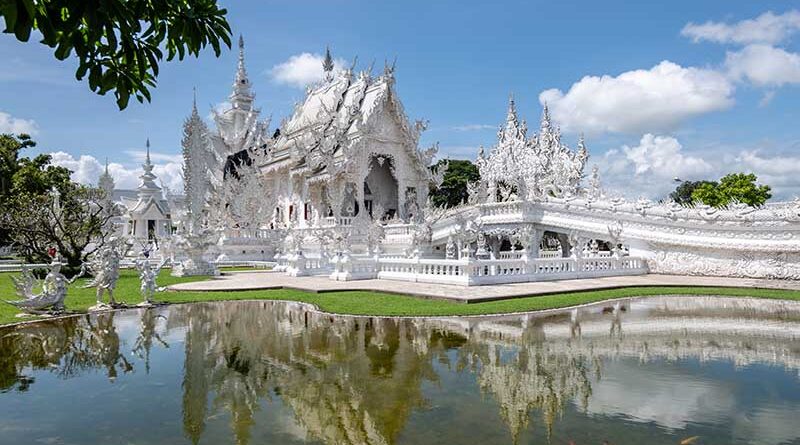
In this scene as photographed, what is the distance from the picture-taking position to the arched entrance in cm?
3005

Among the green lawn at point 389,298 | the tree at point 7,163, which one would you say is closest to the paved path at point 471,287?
the green lawn at point 389,298

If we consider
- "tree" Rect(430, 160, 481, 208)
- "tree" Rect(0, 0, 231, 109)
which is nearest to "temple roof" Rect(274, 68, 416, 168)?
"tree" Rect(430, 160, 481, 208)

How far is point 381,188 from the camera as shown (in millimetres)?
30562

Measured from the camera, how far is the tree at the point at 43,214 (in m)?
18.8

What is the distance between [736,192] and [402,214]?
30.2 meters

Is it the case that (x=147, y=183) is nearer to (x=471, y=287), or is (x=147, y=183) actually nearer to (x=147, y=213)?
(x=147, y=213)

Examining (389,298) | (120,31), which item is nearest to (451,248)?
(389,298)

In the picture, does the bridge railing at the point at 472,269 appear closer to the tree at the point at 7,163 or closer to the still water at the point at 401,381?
the still water at the point at 401,381

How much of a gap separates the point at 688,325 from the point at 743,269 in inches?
441

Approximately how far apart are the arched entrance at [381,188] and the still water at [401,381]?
21469mm

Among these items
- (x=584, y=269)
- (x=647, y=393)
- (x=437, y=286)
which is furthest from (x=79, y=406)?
(x=584, y=269)

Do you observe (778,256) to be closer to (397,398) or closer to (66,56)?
(397,398)

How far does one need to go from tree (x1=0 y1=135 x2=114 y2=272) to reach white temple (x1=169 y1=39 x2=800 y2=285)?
4105 mm

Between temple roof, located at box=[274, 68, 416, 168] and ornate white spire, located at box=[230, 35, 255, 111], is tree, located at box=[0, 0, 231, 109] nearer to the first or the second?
temple roof, located at box=[274, 68, 416, 168]
